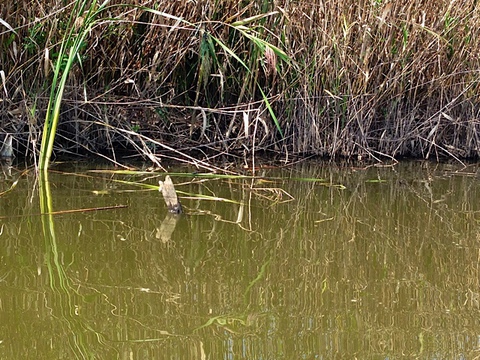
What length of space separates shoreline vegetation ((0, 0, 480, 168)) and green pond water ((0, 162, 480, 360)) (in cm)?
43

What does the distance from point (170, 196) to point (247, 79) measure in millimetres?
1044

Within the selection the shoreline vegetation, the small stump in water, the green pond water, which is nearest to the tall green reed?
the green pond water

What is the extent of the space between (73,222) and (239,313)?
681 millimetres

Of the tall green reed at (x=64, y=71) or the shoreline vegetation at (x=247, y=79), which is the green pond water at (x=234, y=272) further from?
the shoreline vegetation at (x=247, y=79)

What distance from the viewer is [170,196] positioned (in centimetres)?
188

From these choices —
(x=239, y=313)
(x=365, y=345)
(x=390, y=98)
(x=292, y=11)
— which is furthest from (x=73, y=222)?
(x=390, y=98)

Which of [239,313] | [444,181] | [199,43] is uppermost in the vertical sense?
[199,43]

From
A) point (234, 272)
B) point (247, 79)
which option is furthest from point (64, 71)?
point (234, 272)

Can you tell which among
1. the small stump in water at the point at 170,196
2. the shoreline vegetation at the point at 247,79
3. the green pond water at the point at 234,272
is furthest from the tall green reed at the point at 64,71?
the small stump in water at the point at 170,196

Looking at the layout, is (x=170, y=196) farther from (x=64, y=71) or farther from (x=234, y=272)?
(x=64, y=71)

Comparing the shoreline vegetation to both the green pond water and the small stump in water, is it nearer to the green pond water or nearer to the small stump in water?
the green pond water

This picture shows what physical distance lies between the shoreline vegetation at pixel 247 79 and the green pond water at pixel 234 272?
1.40 feet

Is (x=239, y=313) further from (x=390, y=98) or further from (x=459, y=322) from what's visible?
(x=390, y=98)

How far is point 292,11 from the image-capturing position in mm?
2781
